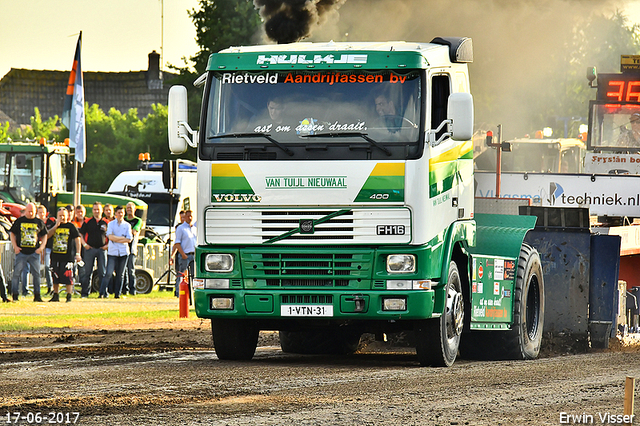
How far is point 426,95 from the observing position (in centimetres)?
1100

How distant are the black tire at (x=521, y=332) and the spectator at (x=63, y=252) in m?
11.5

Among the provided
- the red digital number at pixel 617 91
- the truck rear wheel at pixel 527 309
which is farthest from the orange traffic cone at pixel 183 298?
the red digital number at pixel 617 91

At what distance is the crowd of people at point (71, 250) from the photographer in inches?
882

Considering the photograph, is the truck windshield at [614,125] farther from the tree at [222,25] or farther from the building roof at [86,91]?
the building roof at [86,91]

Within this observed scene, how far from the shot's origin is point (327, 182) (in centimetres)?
1082

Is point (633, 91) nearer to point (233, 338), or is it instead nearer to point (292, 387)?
point (233, 338)

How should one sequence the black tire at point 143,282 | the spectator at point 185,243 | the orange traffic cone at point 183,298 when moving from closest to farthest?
the orange traffic cone at point 183,298 → the spectator at point 185,243 → the black tire at point 143,282

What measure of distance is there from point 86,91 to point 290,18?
76452 mm

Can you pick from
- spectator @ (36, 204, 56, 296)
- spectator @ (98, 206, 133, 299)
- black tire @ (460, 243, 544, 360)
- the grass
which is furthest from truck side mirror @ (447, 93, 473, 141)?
spectator @ (36, 204, 56, 296)

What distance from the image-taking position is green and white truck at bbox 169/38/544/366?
35.6 feet

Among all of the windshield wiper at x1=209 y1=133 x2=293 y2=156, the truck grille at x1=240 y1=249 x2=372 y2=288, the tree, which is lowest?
the truck grille at x1=240 y1=249 x2=372 y2=288

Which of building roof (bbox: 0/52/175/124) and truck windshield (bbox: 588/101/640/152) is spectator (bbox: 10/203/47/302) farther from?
building roof (bbox: 0/52/175/124)

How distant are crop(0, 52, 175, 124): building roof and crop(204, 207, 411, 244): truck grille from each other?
80.5m

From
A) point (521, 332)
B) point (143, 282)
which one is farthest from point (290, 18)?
point (143, 282)
